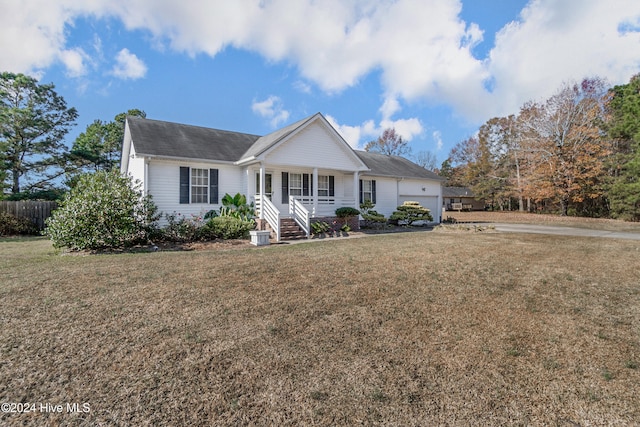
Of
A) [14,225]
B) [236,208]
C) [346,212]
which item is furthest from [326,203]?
[14,225]

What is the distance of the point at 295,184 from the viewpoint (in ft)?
54.3

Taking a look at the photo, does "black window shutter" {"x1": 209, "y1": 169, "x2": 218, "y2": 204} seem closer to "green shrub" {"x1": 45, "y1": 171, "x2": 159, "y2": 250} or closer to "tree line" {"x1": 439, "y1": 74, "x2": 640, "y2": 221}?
"green shrub" {"x1": 45, "y1": 171, "x2": 159, "y2": 250}

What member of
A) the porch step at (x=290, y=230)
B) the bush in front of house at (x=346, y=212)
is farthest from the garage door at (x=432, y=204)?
the porch step at (x=290, y=230)

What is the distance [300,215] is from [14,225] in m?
14.7

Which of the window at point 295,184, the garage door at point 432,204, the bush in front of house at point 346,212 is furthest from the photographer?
the garage door at point 432,204

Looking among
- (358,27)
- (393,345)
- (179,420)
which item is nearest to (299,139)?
(358,27)

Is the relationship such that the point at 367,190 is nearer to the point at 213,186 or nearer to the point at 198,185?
the point at 213,186

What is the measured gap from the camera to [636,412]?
2525 mm

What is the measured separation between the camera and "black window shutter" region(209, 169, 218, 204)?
46.9ft

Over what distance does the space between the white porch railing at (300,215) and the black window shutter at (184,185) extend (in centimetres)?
482

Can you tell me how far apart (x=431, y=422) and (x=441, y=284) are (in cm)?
371

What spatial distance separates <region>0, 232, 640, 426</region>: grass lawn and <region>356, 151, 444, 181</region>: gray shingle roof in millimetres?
14706

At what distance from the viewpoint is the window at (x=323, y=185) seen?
17453 millimetres

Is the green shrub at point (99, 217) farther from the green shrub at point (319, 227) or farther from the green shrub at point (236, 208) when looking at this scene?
the green shrub at point (319, 227)
